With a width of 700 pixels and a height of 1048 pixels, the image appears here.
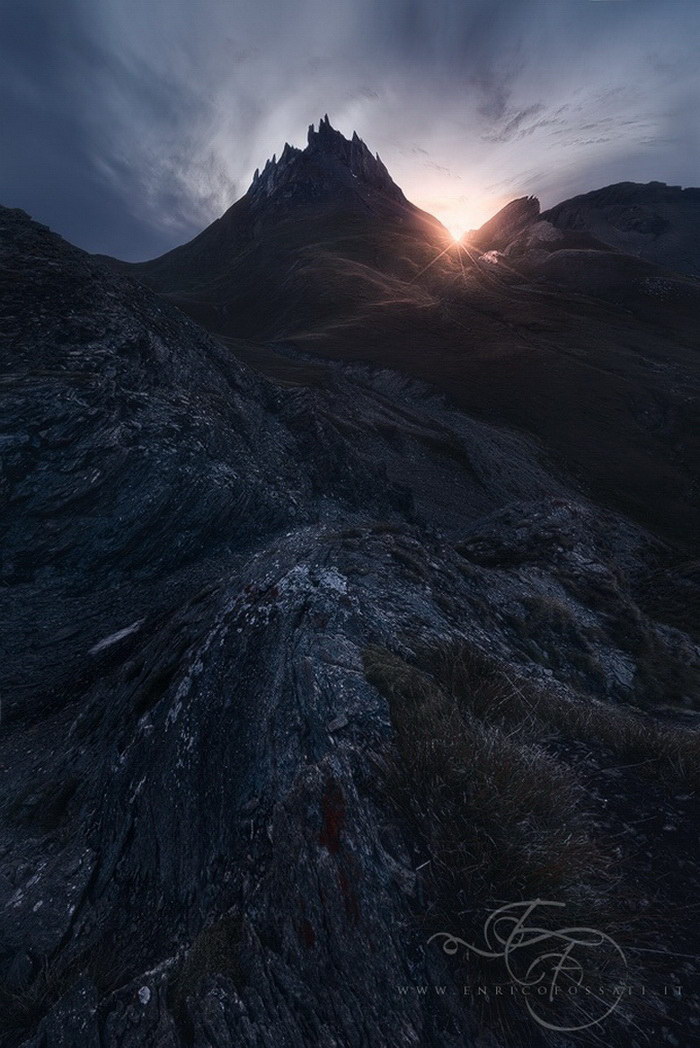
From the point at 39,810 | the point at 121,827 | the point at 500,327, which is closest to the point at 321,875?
the point at 121,827

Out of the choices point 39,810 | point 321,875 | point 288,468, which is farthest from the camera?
point 288,468

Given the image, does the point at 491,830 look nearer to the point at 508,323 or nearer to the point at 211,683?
the point at 211,683

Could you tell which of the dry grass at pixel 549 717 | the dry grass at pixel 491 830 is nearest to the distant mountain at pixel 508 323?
the dry grass at pixel 549 717

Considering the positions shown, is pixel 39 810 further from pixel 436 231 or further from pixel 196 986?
pixel 436 231

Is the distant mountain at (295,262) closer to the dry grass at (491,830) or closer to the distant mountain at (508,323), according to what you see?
the distant mountain at (508,323)

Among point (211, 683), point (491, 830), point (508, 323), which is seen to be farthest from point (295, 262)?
point (491, 830)

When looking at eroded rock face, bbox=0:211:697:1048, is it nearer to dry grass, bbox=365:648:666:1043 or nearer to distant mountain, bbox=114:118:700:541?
dry grass, bbox=365:648:666:1043
